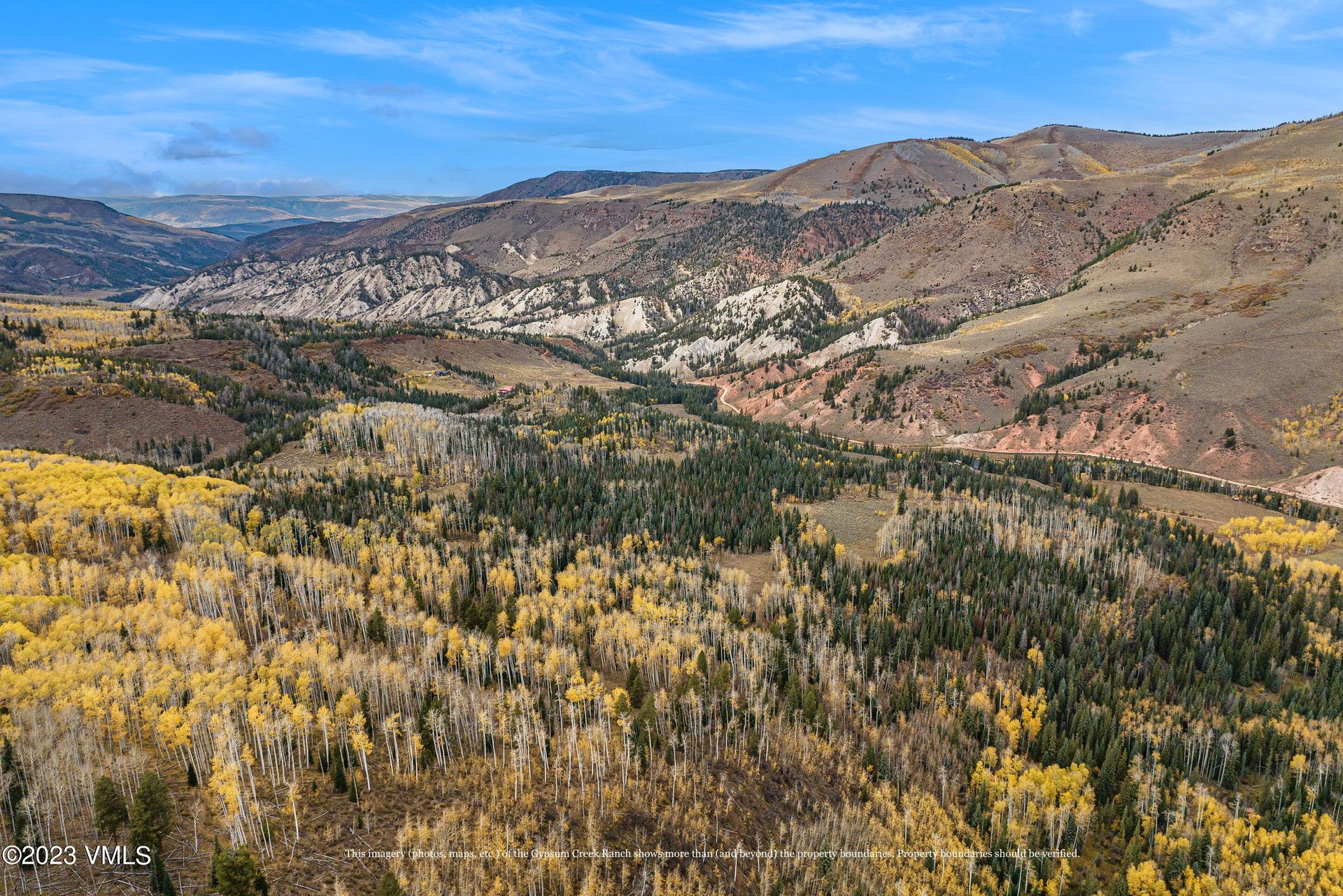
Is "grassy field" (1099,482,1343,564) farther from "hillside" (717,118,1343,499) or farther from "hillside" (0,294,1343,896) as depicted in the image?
"hillside" (717,118,1343,499)

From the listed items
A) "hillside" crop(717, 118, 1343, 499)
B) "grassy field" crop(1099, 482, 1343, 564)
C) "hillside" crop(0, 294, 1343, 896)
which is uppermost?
"hillside" crop(717, 118, 1343, 499)

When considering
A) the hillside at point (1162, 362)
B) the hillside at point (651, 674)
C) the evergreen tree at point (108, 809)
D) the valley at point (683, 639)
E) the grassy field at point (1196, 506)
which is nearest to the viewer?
the evergreen tree at point (108, 809)

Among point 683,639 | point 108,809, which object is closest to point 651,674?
point 683,639

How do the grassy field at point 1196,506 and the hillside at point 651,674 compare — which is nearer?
the hillside at point 651,674

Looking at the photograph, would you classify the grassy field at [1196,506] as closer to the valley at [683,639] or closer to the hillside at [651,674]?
the hillside at [651,674]

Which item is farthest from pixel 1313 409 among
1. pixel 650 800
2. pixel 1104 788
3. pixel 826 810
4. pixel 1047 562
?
pixel 650 800

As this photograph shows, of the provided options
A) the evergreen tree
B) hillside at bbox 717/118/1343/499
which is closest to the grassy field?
hillside at bbox 717/118/1343/499

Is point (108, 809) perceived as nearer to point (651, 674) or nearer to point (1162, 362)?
point (651, 674)

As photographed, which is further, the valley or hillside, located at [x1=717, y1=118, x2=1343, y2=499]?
hillside, located at [x1=717, y1=118, x2=1343, y2=499]

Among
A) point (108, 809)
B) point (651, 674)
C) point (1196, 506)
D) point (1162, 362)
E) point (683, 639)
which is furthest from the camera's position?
point (1162, 362)

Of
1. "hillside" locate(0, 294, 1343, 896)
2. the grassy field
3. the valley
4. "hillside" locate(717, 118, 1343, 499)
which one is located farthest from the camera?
"hillside" locate(717, 118, 1343, 499)

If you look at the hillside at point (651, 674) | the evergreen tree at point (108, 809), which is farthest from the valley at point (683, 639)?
the hillside at point (651, 674)

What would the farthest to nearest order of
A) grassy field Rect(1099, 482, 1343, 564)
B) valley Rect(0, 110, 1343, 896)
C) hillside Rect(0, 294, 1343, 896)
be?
grassy field Rect(1099, 482, 1343, 564) → valley Rect(0, 110, 1343, 896) → hillside Rect(0, 294, 1343, 896)
